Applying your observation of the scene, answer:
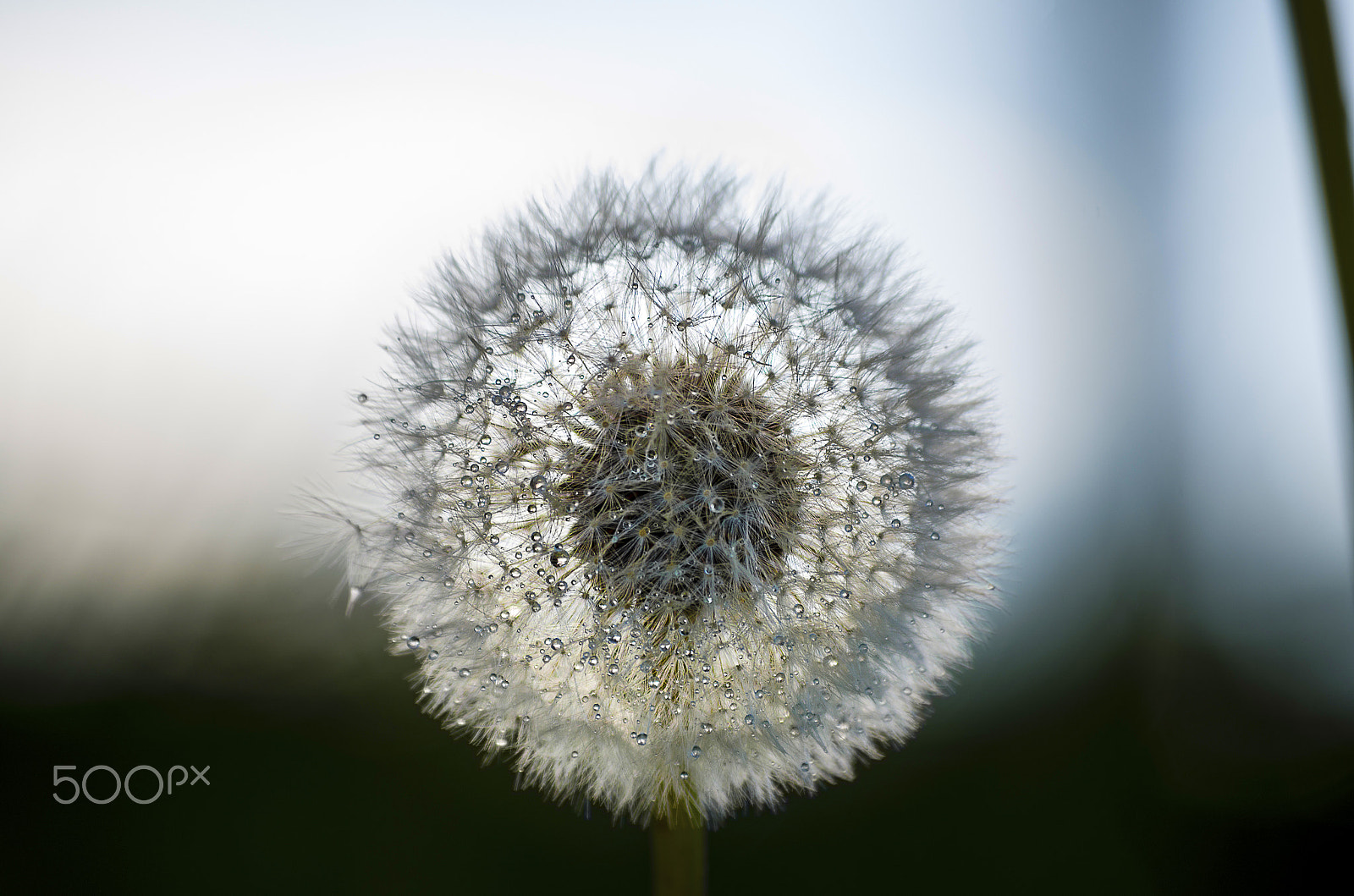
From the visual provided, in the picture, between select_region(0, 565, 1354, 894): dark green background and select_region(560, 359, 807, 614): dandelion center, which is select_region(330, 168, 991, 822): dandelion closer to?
select_region(560, 359, 807, 614): dandelion center

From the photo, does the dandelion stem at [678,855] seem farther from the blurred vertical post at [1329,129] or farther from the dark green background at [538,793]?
the blurred vertical post at [1329,129]

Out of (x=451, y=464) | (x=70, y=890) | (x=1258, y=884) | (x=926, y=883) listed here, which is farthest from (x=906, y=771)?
(x=70, y=890)

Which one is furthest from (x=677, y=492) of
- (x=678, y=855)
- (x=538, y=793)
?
(x=538, y=793)

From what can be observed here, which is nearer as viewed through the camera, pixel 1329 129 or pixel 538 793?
pixel 1329 129

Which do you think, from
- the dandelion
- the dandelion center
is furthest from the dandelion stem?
the dandelion center

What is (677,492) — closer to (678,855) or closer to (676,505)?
(676,505)

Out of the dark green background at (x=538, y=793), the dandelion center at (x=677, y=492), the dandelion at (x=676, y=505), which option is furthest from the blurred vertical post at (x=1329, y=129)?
the dark green background at (x=538, y=793)
